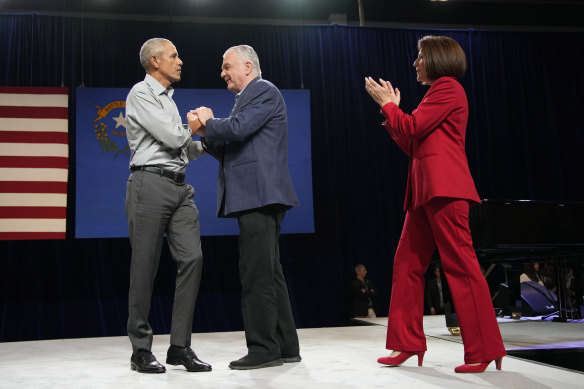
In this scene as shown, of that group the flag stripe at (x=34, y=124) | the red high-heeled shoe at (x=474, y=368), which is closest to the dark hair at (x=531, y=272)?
the red high-heeled shoe at (x=474, y=368)

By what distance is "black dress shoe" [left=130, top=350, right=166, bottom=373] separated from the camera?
7.82 feet

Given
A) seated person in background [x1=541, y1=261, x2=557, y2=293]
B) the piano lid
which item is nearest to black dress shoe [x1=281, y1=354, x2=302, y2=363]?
the piano lid

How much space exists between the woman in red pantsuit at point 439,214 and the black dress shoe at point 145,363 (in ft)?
2.87

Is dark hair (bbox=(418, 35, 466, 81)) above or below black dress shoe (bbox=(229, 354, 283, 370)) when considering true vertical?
above

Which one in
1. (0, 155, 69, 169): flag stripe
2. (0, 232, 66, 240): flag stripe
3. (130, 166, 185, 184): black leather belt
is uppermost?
(0, 155, 69, 169): flag stripe

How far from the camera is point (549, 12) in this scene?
902cm

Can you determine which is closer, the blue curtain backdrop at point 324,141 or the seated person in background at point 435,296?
the blue curtain backdrop at point 324,141

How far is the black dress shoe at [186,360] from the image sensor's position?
242cm

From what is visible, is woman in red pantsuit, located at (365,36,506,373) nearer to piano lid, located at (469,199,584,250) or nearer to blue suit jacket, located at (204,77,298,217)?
blue suit jacket, located at (204,77,298,217)

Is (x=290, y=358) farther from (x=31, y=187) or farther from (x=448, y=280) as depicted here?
(x=31, y=187)

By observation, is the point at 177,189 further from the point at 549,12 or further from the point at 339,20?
the point at 549,12

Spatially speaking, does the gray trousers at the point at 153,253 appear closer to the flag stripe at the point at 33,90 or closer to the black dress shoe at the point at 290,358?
the black dress shoe at the point at 290,358

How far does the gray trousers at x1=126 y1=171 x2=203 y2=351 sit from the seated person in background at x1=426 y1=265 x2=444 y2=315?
557 cm

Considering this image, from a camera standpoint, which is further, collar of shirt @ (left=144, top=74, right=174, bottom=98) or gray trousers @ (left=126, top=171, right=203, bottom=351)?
collar of shirt @ (left=144, top=74, right=174, bottom=98)
